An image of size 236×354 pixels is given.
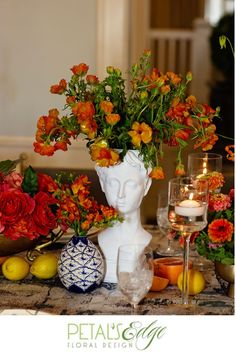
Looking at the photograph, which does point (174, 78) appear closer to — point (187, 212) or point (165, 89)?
point (165, 89)

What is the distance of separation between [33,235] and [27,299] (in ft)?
0.50

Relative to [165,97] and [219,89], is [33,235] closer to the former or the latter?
[165,97]

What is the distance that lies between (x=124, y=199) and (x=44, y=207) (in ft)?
0.60

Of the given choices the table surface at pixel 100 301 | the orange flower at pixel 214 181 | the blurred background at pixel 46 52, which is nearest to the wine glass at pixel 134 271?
the table surface at pixel 100 301

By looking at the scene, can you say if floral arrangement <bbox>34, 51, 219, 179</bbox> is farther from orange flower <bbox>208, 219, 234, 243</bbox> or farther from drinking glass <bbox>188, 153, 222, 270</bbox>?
drinking glass <bbox>188, 153, 222, 270</bbox>

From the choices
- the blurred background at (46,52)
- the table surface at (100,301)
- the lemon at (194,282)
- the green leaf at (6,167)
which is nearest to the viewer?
the table surface at (100,301)

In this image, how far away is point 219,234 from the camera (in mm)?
1574

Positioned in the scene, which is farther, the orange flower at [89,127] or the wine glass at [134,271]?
the orange flower at [89,127]

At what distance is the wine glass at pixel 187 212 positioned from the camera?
1555 mm

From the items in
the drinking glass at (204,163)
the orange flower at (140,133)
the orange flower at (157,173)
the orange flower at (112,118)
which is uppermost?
the orange flower at (112,118)

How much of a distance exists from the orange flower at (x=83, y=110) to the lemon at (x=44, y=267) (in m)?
0.35

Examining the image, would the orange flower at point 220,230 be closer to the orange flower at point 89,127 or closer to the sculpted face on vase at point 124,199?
the sculpted face on vase at point 124,199
